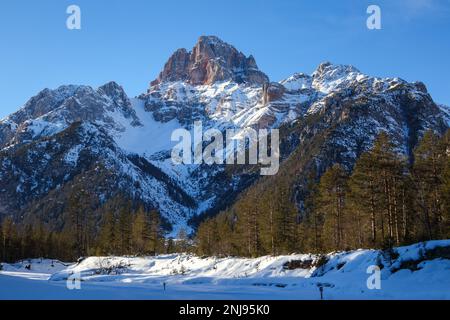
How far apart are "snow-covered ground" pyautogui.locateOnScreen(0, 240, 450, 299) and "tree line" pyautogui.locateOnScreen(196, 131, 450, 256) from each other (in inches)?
158

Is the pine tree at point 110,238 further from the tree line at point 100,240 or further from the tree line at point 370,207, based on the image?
the tree line at point 370,207

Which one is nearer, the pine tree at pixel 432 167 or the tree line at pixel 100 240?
the pine tree at pixel 432 167

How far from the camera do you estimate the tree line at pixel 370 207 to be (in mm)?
42719

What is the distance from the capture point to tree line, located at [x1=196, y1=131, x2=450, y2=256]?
140 ft

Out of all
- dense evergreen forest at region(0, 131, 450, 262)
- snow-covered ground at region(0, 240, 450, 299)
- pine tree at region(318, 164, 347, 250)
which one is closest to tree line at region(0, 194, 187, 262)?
dense evergreen forest at region(0, 131, 450, 262)

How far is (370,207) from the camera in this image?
150 ft

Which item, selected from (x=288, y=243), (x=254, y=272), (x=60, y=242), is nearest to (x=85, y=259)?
(x=288, y=243)

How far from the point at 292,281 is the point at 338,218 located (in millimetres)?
20263

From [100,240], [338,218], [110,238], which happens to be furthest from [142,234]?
[338,218]

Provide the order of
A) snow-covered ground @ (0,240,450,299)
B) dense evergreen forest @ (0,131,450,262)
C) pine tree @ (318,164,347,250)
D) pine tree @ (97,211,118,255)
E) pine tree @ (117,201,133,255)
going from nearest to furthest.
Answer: snow-covered ground @ (0,240,450,299) < dense evergreen forest @ (0,131,450,262) < pine tree @ (318,164,347,250) < pine tree @ (117,201,133,255) < pine tree @ (97,211,118,255)

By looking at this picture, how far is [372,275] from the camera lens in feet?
97.1

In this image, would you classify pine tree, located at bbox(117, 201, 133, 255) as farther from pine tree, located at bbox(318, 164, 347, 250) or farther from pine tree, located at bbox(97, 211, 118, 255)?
pine tree, located at bbox(318, 164, 347, 250)

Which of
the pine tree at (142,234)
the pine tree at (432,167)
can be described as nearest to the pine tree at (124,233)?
the pine tree at (142,234)
